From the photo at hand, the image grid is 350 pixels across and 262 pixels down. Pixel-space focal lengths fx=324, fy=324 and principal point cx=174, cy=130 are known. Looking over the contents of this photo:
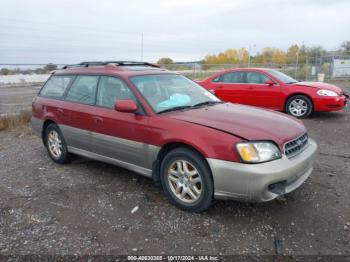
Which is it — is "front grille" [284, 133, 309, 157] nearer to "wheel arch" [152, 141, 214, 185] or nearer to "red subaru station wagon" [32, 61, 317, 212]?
"red subaru station wagon" [32, 61, 317, 212]

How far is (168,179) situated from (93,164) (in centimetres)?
212

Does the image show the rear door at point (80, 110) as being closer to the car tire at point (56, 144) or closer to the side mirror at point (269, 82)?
the car tire at point (56, 144)

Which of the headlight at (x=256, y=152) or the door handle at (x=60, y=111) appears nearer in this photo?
the headlight at (x=256, y=152)

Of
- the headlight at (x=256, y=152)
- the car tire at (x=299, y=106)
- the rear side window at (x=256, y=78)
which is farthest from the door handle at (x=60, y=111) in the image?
the car tire at (x=299, y=106)

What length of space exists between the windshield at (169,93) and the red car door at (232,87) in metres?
4.93

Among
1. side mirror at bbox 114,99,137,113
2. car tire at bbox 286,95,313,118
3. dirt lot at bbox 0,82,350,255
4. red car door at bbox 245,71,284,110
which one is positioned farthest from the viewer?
red car door at bbox 245,71,284,110

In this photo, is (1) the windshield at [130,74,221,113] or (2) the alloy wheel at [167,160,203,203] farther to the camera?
(1) the windshield at [130,74,221,113]

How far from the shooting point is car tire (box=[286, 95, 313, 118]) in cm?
869

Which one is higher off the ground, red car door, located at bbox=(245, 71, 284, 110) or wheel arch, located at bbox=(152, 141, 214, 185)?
red car door, located at bbox=(245, 71, 284, 110)

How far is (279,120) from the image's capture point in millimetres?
3904

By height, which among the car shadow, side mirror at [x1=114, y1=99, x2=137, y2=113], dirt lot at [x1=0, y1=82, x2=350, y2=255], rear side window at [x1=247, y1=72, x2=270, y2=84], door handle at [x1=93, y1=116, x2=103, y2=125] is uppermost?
rear side window at [x1=247, y1=72, x2=270, y2=84]

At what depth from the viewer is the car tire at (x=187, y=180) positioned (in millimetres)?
3393

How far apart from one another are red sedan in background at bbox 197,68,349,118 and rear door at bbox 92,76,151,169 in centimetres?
459

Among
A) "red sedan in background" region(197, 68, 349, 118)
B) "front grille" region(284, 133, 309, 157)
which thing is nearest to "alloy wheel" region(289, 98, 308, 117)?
"red sedan in background" region(197, 68, 349, 118)
